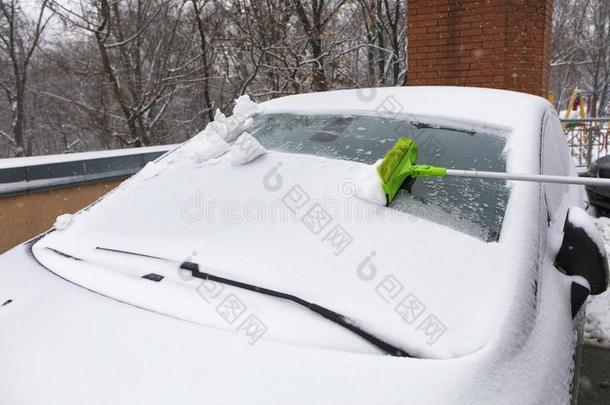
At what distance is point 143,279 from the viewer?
4.95 ft

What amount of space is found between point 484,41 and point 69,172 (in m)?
4.53

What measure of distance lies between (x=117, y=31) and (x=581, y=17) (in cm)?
1993

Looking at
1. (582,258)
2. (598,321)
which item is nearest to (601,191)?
(598,321)

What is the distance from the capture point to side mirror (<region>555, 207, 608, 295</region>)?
1443mm

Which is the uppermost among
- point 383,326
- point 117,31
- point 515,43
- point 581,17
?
point 581,17

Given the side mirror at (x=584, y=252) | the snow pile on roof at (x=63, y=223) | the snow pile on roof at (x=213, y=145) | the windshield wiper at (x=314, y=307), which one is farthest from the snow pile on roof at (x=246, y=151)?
the side mirror at (x=584, y=252)

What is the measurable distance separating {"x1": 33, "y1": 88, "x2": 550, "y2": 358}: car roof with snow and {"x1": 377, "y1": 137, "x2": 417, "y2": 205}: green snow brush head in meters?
0.08

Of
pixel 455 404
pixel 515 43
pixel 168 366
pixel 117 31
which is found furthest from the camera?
pixel 117 31

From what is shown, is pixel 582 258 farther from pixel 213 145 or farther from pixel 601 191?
pixel 601 191

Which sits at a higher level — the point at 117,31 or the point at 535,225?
the point at 117,31

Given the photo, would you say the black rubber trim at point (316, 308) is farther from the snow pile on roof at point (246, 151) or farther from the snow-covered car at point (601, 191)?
the snow-covered car at point (601, 191)

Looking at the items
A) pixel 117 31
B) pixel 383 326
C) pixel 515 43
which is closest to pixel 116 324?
pixel 383 326

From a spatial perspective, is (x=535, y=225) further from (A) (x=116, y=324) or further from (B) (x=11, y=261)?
(B) (x=11, y=261)

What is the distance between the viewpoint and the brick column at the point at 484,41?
17.1 feet
